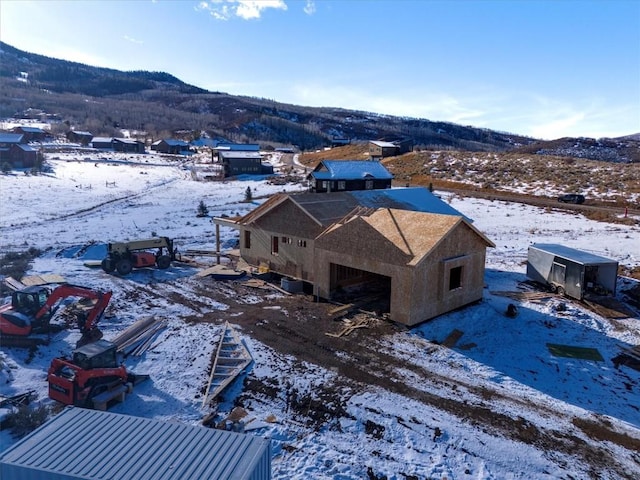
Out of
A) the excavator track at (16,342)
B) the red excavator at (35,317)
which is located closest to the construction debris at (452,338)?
the red excavator at (35,317)

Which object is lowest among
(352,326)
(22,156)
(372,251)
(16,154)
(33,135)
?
(352,326)

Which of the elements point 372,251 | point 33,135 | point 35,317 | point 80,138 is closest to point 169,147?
point 80,138

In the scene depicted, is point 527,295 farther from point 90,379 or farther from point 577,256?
point 90,379

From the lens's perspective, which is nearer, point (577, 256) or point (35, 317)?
point (35, 317)

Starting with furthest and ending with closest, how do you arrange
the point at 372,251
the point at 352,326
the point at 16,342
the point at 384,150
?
the point at 384,150 → the point at 372,251 → the point at 352,326 → the point at 16,342

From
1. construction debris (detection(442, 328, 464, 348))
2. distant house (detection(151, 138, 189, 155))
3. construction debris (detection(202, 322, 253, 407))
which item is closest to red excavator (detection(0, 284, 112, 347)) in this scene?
construction debris (detection(202, 322, 253, 407))

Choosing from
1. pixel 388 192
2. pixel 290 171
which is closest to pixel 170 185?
pixel 290 171
